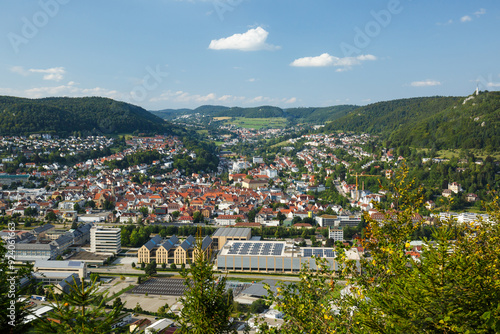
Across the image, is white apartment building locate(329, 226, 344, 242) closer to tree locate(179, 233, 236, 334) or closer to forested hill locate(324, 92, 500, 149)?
tree locate(179, 233, 236, 334)

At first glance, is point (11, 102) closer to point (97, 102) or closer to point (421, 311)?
point (97, 102)

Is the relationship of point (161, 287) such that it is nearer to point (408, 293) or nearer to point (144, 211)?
point (144, 211)

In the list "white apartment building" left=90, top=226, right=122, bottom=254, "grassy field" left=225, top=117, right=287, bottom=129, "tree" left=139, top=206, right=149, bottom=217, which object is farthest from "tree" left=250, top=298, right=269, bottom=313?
"grassy field" left=225, top=117, right=287, bottom=129

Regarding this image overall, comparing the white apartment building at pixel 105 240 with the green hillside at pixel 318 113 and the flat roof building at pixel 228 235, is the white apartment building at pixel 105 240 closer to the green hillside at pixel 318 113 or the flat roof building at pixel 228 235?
the flat roof building at pixel 228 235

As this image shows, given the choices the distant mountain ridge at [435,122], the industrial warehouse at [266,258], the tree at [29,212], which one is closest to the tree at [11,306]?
the industrial warehouse at [266,258]

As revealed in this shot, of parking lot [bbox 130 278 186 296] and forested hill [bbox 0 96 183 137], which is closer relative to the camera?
parking lot [bbox 130 278 186 296]

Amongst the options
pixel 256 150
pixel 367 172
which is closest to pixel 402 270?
pixel 367 172
